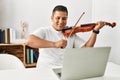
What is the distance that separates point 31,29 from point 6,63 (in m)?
1.13

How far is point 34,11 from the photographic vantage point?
2711 millimetres

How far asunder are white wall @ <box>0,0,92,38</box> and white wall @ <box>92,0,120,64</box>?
0.55m

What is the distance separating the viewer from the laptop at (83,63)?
984 millimetres

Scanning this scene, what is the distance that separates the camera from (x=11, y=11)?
2.64 m

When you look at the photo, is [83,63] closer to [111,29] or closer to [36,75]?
[36,75]

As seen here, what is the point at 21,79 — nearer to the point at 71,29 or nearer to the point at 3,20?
the point at 71,29

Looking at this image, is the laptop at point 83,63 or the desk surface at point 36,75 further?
the desk surface at point 36,75

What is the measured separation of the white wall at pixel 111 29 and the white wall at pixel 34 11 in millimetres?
550

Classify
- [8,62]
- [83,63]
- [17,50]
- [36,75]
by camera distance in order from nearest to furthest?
1. [83,63]
2. [36,75]
3. [8,62]
4. [17,50]

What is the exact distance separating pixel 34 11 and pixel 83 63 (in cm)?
185

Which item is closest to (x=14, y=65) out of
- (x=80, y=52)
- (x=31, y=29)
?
(x=80, y=52)

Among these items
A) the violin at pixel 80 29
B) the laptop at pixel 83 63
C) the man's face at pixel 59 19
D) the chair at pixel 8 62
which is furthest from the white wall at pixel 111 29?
the chair at pixel 8 62

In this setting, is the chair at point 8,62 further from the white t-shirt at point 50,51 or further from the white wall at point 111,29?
the white wall at point 111,29

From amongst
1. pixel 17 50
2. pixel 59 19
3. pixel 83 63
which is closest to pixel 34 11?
pixel 17 50
